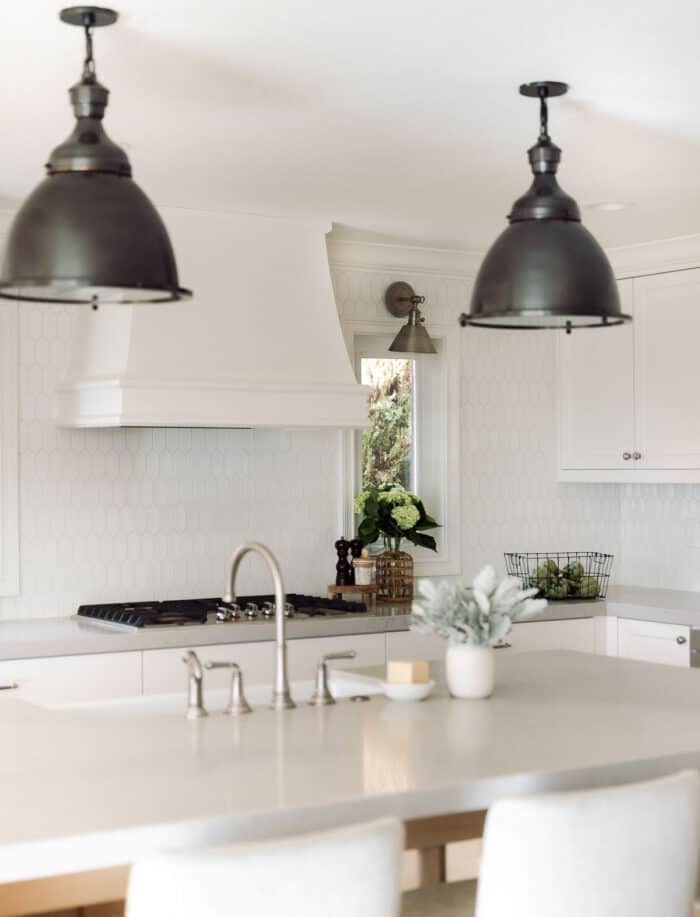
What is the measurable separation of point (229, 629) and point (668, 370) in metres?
2.24

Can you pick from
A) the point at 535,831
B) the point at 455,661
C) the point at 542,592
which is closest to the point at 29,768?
the point at 535,831

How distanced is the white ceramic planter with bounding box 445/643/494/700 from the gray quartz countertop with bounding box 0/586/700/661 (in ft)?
4.93

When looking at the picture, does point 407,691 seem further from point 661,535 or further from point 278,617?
point 661,535

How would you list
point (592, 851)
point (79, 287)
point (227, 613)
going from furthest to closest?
point (227, 613) → point (79, 287) → point (592, 851)

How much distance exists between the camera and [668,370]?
17.9ft

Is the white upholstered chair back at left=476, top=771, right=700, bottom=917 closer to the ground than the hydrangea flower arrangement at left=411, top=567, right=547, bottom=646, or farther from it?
closer to the ground

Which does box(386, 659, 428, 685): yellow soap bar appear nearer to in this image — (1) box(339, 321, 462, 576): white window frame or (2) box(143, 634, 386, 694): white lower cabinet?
(2) box(143, 634, 386, 694): white lower cabinet

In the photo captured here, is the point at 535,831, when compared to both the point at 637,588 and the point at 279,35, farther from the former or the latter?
the point at 637,588

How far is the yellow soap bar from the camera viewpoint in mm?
3045

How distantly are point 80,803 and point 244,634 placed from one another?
2.45m

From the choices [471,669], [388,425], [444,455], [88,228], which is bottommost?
[471,669]

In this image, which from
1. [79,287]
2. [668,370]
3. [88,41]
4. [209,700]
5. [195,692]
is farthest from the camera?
[668,370]

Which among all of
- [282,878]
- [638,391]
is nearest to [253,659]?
[638,391]

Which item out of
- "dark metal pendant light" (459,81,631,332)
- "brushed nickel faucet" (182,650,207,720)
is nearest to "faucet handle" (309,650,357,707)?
"brushed nickel faucet" (182,650,207,720)
